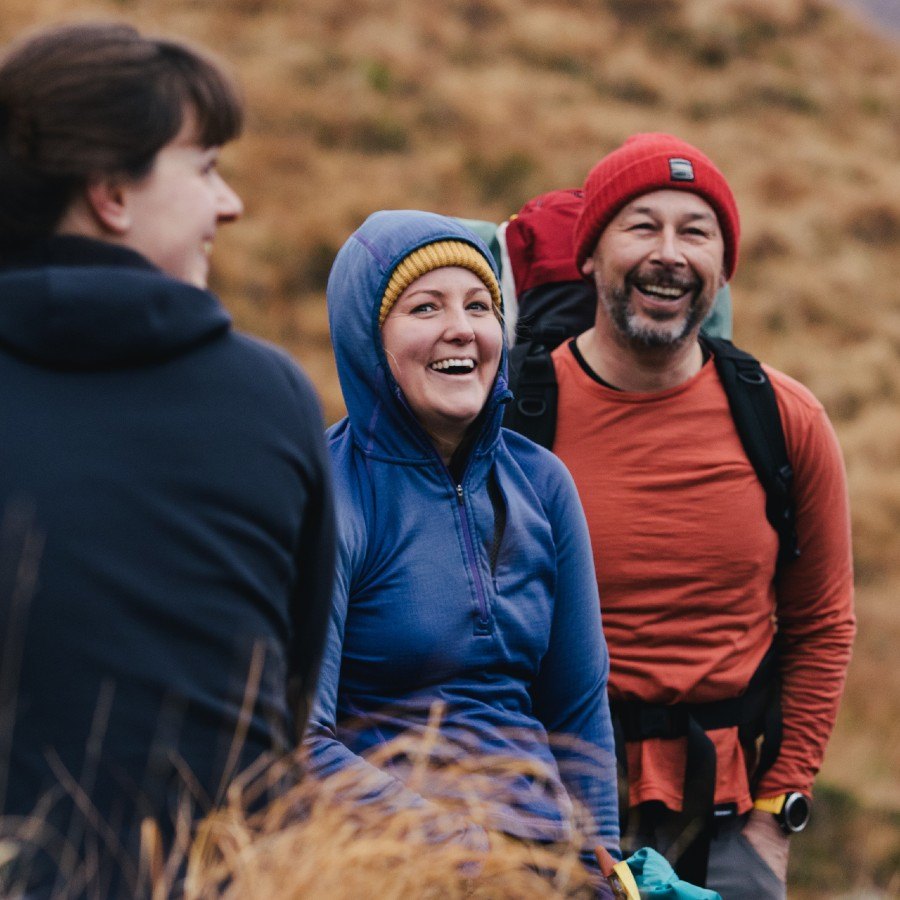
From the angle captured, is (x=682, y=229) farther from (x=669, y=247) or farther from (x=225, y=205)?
(x=225, y=205)

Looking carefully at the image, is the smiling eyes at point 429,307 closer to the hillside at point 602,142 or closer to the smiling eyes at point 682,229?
the smiling eyes at point 682,229

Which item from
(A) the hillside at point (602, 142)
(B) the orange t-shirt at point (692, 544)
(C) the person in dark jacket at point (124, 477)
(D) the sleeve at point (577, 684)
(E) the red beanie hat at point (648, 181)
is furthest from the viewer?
(A) the hillside at point (602, 142)

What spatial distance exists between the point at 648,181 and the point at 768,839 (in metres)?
1.82

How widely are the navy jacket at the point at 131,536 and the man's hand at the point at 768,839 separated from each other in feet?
7.52

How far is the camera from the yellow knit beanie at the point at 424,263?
3010mm

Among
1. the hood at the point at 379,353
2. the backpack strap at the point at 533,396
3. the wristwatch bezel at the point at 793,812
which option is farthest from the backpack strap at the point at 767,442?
the hood at the point at 379,353

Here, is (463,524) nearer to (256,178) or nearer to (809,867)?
(809,867)

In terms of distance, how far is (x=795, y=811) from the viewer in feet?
12.5

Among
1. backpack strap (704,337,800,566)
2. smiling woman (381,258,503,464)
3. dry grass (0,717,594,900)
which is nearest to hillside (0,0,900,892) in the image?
backpack strap (704,337,800,566)

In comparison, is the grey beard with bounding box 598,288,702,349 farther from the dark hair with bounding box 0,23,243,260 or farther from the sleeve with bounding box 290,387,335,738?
the dark hair with bounding box 0,23,243,260

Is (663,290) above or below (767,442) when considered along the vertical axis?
above

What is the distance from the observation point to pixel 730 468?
371 cm

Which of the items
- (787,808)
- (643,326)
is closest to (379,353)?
(643,326)

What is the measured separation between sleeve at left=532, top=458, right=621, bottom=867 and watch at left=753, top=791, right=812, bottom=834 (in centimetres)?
99
